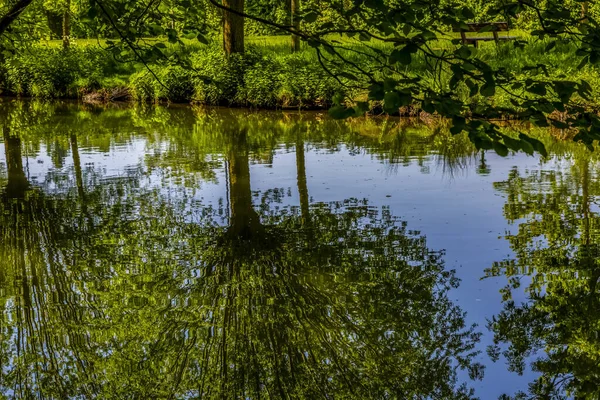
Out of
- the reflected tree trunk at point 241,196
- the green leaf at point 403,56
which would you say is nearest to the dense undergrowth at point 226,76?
the reflected tree trunk at point 241,196

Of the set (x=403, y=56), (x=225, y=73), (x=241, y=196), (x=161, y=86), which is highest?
(x=225, y=73)

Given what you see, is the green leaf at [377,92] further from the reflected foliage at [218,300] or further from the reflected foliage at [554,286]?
the reflected foliage at [554,286]

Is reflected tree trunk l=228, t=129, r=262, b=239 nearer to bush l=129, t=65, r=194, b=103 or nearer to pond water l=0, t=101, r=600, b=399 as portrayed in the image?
pond water l=0, t=101, r=600, b=399

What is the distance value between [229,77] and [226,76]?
9cm

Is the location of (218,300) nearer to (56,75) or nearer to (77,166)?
(77,166)

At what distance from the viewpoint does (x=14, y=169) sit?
42.1ft

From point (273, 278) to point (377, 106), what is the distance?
11.1 meters

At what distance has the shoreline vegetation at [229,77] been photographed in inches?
733

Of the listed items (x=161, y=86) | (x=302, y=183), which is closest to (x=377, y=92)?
(x=302, y=183)

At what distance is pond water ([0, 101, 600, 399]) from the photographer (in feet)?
16.6

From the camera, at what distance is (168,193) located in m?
A: 10.5

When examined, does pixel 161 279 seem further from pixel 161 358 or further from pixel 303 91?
pixel 303 91

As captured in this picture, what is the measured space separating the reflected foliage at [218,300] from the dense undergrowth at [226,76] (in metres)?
7.58

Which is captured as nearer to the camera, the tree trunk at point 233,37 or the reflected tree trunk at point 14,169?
the reflected tree trunk at point 14,169
